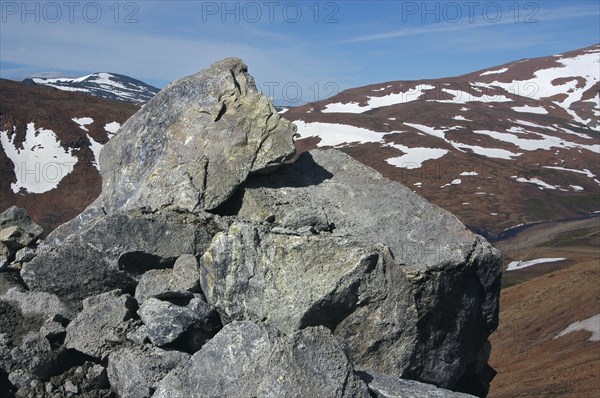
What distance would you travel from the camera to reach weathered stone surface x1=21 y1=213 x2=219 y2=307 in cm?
1154

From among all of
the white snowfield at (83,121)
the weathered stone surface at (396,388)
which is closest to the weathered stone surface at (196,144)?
the weathered stone surface at (396,388)

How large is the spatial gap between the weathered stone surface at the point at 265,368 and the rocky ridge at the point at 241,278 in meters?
0.02

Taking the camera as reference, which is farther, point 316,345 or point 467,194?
point 467,194

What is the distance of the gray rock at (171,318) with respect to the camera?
9711 millimetres

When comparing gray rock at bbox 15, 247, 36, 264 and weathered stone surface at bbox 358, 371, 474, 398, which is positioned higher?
gray rock at bbox 15, 247, 36, 264

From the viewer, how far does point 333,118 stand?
6870 inches

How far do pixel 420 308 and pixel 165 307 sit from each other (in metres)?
4.53

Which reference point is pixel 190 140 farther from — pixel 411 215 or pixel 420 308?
pixel 420 308

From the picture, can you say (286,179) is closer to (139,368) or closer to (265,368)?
(139,368)

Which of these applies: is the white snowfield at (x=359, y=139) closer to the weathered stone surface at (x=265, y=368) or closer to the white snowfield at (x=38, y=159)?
the white snowfield at (x=38, y=159)

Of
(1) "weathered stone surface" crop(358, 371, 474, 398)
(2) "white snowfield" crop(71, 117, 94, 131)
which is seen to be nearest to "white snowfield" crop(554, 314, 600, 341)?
(1) "weathered stone surface" crop(358, 371, 474, 398)

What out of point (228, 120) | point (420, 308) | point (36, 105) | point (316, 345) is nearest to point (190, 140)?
point (228, 120)

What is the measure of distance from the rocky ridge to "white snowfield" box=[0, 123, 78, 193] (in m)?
84.8

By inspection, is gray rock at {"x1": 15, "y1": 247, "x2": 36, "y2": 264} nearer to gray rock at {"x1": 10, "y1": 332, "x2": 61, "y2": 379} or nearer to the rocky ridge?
the rocky ridge
